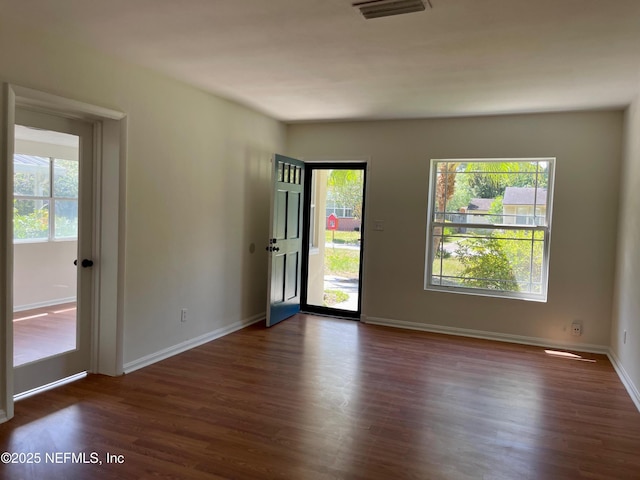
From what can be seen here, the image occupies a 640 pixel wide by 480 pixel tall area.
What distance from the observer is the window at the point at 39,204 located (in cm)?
509

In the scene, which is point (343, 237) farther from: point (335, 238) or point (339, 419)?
point (339, 419)

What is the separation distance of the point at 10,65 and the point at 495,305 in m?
4.80

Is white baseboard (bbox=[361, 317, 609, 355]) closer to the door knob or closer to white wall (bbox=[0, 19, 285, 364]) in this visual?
white wall (bbox=[0, 19, 285, 364])

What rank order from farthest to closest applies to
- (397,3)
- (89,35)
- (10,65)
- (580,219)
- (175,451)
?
(580,219)
(89,35)
(10,65)
(175,451)
(397,3)

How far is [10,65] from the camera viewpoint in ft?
8.79

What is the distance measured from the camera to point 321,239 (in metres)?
6.16

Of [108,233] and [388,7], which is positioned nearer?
[388,7]

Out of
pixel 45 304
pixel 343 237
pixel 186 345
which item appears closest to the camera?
pixel 186 345


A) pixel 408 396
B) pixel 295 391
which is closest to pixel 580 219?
pixel 408 396

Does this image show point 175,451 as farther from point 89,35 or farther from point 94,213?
point 89,35

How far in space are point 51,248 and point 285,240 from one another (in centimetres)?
305

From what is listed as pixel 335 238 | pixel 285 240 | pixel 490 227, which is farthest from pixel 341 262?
pixel 490 227

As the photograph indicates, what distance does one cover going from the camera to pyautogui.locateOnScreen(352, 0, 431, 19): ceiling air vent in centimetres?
227

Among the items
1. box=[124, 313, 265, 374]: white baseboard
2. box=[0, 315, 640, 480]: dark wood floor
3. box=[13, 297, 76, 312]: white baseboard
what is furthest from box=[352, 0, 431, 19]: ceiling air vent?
box=[13, 297, 76, 312]: white baseboard
